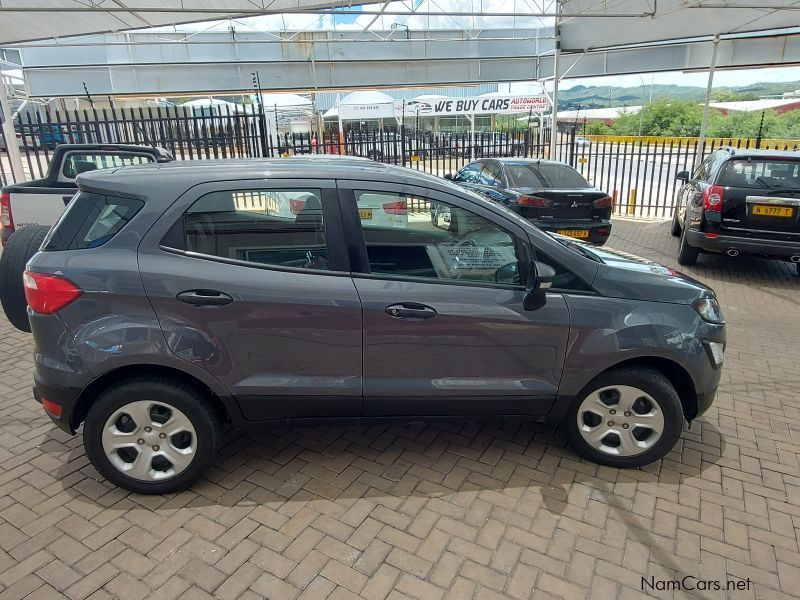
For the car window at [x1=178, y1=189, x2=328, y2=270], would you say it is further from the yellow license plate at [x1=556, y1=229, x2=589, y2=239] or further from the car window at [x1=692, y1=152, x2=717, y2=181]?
the car window at [x1=692, y1=152, x2=717, y2=181]

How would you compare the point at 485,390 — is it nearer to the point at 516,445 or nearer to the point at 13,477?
the point at 516,445

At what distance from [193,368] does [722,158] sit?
7419 mm

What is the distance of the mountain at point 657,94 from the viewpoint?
122 ft

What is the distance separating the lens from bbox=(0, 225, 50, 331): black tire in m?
3.44

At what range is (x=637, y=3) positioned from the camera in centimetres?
1065

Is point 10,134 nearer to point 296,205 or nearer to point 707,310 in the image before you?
point 296,205

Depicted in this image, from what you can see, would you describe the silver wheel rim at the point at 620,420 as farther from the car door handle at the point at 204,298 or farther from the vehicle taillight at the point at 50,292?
the vehicle taillight at the point at 50,292

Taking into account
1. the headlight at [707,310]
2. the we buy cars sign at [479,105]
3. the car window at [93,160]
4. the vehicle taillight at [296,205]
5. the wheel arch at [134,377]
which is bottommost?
the wheel arch at [134,377]

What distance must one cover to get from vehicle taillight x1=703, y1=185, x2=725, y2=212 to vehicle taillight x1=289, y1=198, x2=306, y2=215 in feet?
20.3

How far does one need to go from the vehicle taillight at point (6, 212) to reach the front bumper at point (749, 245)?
834cm

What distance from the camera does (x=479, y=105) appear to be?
51.7 feet

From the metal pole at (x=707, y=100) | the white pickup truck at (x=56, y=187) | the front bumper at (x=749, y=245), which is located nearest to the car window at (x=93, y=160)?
→ the white pickup truck at (x=56, y=187)

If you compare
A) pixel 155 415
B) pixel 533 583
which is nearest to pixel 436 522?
pixel 533 583

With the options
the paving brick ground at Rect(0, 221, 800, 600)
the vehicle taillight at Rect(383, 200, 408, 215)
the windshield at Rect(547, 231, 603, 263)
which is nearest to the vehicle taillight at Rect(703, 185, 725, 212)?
the paving brick ground at Rect(0, 221, 800, 600)
